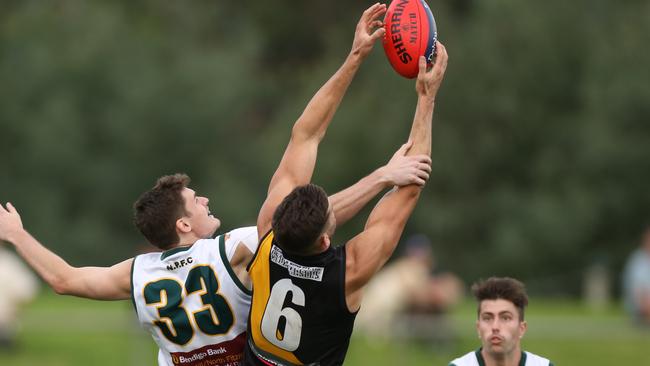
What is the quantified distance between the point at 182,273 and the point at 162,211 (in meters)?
0.33

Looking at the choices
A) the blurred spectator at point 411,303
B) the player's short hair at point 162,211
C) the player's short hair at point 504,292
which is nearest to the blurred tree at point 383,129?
the blurred spectator at point 411,303

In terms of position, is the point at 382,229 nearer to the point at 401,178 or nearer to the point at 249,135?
the point at 401,178

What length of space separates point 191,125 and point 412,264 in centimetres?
2130

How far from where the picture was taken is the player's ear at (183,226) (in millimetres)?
6445

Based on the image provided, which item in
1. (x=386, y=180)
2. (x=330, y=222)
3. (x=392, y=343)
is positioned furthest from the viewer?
(x=392, y=343)

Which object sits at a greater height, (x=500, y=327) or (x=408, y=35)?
(x=408, y=35)

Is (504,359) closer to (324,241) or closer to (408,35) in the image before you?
(324,241)

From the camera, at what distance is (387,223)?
592 cm

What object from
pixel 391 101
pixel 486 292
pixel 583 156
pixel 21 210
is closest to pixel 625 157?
pixel 583 156

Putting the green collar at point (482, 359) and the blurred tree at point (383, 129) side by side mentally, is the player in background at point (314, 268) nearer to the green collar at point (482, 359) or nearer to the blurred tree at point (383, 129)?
the green collar at point (482, 359)

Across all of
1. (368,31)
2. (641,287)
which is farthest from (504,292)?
(641,287)

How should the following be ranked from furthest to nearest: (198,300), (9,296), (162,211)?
(9,296) → (162,211) → (198,300)

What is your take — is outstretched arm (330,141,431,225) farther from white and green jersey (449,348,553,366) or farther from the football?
white and green jersey (449,348,553,366)

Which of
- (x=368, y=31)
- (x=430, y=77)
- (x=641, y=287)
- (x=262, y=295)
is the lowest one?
(x=262, y=295)
